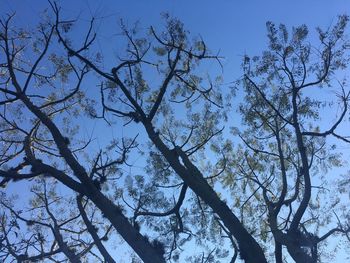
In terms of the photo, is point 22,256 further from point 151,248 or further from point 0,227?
point 151,248

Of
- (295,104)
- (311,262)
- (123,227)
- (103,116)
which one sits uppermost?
(103,116)

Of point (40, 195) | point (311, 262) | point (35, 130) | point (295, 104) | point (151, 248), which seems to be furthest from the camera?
point (40, 195)

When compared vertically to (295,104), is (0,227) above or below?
above

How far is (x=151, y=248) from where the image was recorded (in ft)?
27.0

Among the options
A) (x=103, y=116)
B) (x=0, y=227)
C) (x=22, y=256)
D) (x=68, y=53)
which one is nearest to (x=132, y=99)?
(x=103, y=116)

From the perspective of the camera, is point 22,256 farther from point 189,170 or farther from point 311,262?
point 311,262

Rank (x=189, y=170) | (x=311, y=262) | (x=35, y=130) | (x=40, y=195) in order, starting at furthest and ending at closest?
(x=40, y=195)
(x=35, y=130)
(x=189, y=170)
(x=311, y=262)

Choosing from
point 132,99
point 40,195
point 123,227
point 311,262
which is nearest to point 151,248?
point 123,227

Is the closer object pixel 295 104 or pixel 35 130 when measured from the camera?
pixel 295 104

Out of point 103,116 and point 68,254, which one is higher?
point 103,116

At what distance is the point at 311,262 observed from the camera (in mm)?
9211

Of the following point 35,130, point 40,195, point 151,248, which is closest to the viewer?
point 151,248

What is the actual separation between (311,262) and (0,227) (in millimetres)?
8873

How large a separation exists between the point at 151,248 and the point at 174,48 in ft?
17.4
